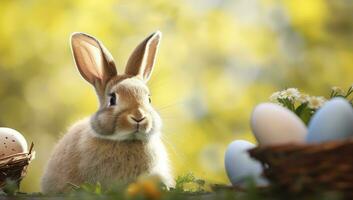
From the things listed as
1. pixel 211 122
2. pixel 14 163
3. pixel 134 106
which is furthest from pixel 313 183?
pixel 211 122

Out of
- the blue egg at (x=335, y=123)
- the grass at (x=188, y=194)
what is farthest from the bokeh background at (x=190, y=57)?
the blue egg at (x=335, y=123)

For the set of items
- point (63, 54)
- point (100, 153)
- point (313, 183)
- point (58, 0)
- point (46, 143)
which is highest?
point (58, 0)

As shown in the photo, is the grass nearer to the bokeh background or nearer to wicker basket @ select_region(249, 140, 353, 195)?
wicker basket @ select_region(249, 140, 353, 195)

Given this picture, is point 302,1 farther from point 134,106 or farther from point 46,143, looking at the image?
point 134,106

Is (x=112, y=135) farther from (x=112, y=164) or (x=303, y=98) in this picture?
(x=303, y=98)

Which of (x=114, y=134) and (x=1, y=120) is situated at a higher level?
(x=1, y=120)

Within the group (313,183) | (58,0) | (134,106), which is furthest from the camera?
(58,0)
